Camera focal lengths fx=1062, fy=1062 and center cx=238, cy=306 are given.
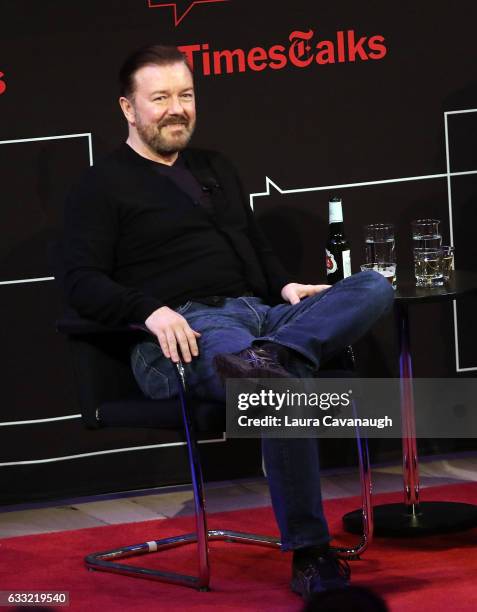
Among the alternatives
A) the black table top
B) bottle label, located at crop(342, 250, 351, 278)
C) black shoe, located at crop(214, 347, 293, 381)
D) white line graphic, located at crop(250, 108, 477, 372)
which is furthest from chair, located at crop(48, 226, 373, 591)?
white line graphic, located at crop(250, 108, 477, 372)

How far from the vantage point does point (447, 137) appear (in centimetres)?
378

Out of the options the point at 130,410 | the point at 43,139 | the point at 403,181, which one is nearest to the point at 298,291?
the point at 130,410

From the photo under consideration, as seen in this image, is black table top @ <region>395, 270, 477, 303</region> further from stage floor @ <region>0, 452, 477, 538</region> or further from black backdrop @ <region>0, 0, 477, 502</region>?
stage floor @ <region>0, 452, 477, 538</region>

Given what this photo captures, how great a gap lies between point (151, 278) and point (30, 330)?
85 cm

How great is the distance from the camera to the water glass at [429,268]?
3090 millimetres

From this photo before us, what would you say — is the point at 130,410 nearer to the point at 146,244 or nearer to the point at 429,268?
the point at 146,244

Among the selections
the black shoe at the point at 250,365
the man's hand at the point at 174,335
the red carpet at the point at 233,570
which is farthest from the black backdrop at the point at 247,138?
the black shoe at the point at 250,365

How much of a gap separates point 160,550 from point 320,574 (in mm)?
690

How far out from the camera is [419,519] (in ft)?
10.3

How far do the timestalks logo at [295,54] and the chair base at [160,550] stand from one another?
156 cm

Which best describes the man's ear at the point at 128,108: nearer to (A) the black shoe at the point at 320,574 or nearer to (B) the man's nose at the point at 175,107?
(B) the man's nose at the point at 175,107

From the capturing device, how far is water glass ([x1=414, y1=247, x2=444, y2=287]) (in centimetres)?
309

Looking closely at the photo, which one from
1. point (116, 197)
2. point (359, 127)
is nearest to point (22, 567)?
point (116, 197)

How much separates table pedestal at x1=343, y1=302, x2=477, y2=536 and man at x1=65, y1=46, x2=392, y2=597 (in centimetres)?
36
